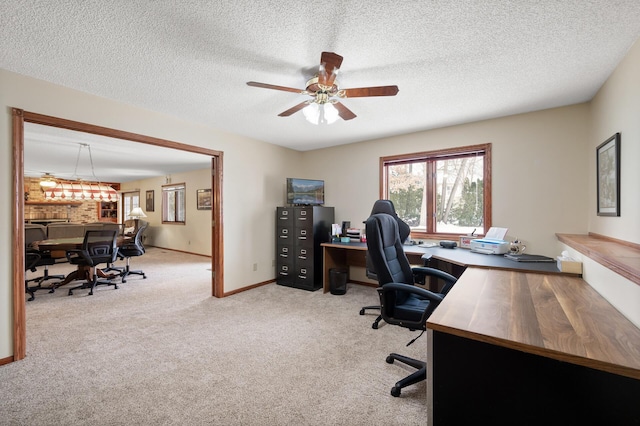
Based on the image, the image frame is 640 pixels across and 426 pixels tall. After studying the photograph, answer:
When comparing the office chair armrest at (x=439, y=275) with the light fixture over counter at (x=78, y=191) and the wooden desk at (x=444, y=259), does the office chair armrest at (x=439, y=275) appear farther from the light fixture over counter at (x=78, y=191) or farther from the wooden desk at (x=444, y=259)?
the light fixture over counter at (x=78, y=191)

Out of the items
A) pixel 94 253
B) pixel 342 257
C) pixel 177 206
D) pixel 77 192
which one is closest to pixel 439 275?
pixel 342 257

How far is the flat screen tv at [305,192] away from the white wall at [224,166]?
1.40ft

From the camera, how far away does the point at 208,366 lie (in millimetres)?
2113

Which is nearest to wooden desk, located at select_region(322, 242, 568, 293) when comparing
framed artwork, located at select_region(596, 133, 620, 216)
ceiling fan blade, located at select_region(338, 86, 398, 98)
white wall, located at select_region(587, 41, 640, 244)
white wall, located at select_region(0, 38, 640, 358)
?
white wall, located at select_region(0, 38, 640, 358)

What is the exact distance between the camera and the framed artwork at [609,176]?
2.10 metres

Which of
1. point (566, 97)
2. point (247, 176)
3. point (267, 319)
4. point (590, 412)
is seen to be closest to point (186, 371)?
point (267, 319)

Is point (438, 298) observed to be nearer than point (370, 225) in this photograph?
Yes

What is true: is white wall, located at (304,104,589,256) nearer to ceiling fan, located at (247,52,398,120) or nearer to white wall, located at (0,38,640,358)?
white wall, located at (0,38,640,358)

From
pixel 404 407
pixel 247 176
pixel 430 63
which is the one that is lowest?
pixel 404 407

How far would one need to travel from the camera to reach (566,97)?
271 centimetres

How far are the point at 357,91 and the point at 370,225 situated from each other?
1.02m

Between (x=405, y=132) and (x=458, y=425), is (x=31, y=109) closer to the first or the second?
(x=458, y=425)

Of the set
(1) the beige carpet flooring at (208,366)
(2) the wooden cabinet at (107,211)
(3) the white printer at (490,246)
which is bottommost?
(1) the beige carpet flooring at (208,366)

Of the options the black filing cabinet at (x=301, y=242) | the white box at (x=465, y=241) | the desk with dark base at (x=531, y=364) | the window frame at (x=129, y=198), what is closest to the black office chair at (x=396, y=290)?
the desk with dark base at (x=531, y=364)
